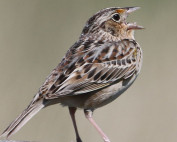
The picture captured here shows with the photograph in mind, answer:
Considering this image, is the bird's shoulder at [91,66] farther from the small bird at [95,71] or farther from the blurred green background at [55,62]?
the blurred green background at [55,62]

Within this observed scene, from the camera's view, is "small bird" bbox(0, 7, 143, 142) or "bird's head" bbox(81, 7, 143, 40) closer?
"small bird" bbox(0, 7, 143, 142)

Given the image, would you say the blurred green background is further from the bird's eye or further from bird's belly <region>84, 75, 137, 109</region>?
bird's belly <region>84, 75, 137, 109</region>

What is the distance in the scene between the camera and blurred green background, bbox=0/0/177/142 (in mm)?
10016

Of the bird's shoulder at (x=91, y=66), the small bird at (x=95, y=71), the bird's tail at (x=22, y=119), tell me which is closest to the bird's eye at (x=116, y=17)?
the small bird at (x=95, y=71)

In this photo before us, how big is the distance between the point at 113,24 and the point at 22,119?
1.99 m

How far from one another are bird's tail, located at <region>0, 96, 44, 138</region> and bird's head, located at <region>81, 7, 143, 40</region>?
5.15 ft

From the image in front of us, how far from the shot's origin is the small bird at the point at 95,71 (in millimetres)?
8008

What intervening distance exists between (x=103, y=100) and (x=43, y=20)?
10.3 ft

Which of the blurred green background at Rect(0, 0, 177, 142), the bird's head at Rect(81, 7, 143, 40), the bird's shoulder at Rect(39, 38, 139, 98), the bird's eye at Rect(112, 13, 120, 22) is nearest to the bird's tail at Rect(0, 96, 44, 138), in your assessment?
the bird's shoulder at Rect(39, 38, 139, 98)

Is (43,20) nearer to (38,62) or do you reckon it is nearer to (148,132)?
(38,62)

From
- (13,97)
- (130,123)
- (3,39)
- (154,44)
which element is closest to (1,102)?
(13,97)

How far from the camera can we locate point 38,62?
10445mm

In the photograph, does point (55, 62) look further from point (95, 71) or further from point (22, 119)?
point (22, 119)

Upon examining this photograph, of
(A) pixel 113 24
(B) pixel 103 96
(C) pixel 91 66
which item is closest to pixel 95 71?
(C) pixel 91 66
